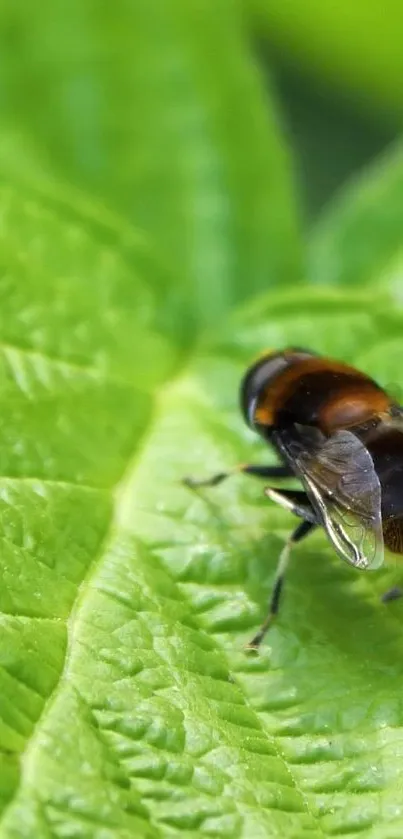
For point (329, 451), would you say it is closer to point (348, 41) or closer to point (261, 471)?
point (261, 471)

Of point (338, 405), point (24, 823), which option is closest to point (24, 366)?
point (338, 405)

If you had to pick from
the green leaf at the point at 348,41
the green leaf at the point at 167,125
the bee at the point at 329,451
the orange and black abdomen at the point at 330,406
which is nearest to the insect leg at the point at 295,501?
the bee at the point at 329,451

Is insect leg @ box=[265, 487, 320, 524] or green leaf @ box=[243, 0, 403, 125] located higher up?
green leaf @ box=[243, 0, 403, 125]

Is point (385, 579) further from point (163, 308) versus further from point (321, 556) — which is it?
point (163, 308)

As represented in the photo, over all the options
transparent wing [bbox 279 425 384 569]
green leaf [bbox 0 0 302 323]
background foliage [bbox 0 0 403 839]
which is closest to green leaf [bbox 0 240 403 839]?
background foliage [bbox 0 0 403 839]

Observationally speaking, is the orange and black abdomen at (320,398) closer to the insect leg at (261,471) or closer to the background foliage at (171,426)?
the insect leg at (261,471)

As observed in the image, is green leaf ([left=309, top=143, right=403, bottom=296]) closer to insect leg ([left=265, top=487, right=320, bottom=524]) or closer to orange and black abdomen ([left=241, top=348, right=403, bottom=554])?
orange and black abdomen ([left=241, top=348, right=403, bottom=554])

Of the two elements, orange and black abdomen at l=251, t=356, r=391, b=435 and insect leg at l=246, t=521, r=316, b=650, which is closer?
insect leg at l=246, t=521, r=316, b=650
